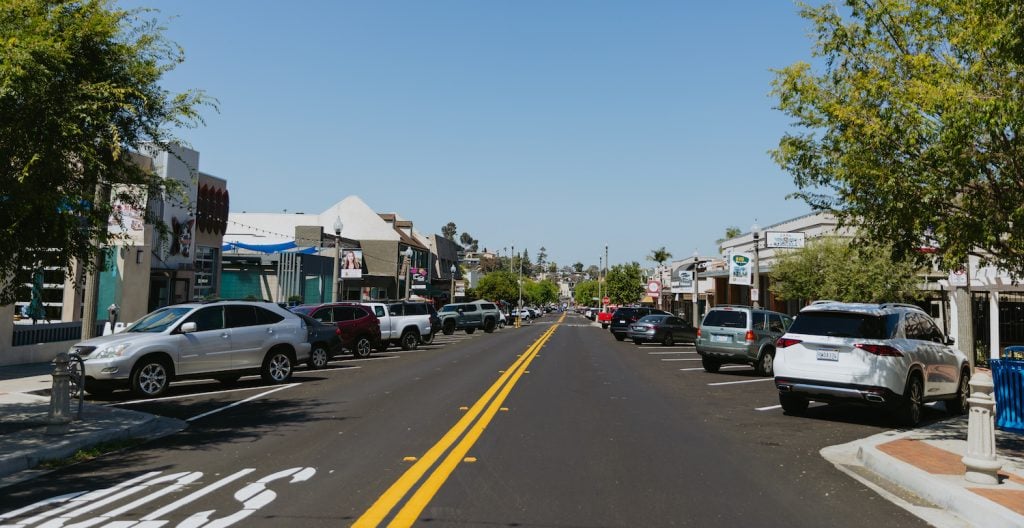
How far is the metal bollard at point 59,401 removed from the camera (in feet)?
31.1

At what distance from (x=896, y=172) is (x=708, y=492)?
5.25 m

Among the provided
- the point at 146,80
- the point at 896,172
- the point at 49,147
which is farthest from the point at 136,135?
the point at 896,172

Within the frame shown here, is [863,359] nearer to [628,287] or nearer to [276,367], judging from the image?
[276,367]

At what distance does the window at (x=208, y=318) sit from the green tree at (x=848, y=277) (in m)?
19.5

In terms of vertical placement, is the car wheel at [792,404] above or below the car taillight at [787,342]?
below

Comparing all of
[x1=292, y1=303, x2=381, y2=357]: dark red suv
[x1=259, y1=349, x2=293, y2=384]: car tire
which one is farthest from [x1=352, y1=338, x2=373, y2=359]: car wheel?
[x1=259, y1=349, x2=293, y2=384]: car tire

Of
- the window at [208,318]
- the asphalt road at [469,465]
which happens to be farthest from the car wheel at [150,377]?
the window at [208,318]

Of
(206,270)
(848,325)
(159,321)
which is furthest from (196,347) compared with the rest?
(206,270)

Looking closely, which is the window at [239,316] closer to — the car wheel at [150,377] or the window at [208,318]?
the window at [208,318]

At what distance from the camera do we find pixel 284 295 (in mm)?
45969

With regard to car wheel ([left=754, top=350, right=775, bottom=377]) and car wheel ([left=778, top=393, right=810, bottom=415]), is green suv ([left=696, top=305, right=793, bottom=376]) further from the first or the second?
car wheel ([left=778, top=393, right=810, bottom=415])

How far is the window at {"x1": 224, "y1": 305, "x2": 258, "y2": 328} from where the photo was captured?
598 inches

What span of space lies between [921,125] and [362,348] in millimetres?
18726

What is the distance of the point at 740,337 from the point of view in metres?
19.8
